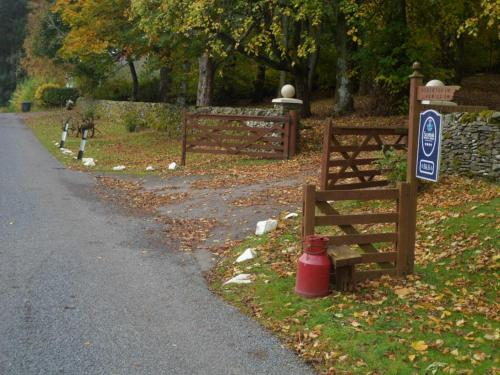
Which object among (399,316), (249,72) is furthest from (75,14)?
(399,316)

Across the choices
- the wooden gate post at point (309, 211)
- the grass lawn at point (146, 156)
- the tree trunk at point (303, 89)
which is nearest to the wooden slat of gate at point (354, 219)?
the wooden gate post at point (309, 211)

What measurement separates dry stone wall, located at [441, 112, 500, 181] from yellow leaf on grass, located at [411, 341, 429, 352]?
21.6ft

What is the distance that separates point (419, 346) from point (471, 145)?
7.20 m

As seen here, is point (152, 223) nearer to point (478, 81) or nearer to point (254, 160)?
point (254, 160)

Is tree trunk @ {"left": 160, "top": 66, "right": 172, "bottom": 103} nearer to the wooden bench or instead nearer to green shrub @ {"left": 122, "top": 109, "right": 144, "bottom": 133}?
green shrub @ {"left": 122, "top": 109, "right": 144, "bottom": 133}

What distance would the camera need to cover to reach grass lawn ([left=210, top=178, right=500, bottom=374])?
198 inches

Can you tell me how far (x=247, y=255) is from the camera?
27.2 feet

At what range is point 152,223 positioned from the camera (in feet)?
36.1

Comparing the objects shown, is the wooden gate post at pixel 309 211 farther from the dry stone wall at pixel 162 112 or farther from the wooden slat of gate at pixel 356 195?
the dry stone wall at pixel 162 112

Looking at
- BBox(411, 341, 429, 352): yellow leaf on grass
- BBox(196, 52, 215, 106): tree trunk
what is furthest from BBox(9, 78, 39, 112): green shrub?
BBox(411, 341, 429, 352): yellow leaf on grass

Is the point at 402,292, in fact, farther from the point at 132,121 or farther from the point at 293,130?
the point at 132,121

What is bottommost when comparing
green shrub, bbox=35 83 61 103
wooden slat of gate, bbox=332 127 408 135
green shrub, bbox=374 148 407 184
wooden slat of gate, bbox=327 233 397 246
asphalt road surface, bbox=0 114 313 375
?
asphalt road surface, bbox=0 114 313 375

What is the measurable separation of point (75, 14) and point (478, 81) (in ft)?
71.7

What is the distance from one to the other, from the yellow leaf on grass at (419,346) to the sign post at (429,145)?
182cm
